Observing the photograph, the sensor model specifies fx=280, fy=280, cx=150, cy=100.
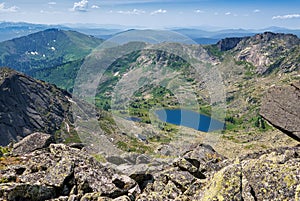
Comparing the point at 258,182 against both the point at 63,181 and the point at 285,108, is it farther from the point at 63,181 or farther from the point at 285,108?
the point at 285,108

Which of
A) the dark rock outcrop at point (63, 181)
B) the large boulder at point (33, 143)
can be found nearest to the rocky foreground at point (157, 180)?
the dark rock outcrop at point (63, 181)

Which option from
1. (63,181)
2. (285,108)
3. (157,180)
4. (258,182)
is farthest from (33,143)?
(285,108)

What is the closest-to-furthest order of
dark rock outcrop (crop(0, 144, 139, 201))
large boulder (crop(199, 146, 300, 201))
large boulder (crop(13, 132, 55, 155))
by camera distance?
large boulder (crop(199, 146, 300, 201)) → dark rock outcrop (crop(0, 144, 139, 201)) → large boulder (crop(13, 132, 55, 155))

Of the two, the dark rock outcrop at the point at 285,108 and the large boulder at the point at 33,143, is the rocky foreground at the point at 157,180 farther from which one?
the large boulder at the point at 33,143

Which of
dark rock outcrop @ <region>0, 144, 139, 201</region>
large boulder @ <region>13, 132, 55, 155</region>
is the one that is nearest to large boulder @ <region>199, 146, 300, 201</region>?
dark rock outcrop @ <region>0, 144, 139, 201</region>

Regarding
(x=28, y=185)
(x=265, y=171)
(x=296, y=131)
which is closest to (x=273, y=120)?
(x=296, y=131)

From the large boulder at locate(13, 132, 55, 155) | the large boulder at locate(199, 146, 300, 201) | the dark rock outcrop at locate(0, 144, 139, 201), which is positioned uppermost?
the large boulder at locate(199, 146, 300, 201)

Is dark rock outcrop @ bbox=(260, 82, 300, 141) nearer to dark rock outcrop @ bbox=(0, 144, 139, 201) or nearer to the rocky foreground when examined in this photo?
the rocky foreground

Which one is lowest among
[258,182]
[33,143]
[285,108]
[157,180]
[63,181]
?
[33,143]
